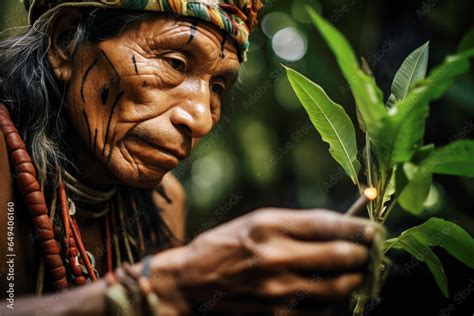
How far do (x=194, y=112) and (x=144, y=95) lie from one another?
0.12 meters

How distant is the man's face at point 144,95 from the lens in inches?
46.9

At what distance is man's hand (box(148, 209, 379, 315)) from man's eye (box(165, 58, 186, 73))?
22.3 inches

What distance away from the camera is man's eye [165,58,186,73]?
1217 mm

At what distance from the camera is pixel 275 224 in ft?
2.41

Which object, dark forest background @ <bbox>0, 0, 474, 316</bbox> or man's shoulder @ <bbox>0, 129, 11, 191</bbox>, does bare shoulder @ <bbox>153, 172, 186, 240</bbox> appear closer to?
dark forest background @ <bbox>0, 0, 474, 316</bbox>


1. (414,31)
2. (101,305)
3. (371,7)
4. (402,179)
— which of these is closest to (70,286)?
(101,305)

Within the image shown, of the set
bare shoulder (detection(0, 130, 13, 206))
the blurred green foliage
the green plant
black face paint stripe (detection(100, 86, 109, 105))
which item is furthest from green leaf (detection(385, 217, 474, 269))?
the blurred green foliage

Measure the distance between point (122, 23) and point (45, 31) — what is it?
229mm

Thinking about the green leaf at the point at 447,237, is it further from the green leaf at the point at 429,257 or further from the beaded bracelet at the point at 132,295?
the beaded bracelet at the point at 132,295

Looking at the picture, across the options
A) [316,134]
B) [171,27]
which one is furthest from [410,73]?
[316,134]

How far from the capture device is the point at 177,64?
1.22 m

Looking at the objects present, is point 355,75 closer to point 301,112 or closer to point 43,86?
point 43,86

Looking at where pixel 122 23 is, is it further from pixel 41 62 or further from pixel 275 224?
pixel 275 224

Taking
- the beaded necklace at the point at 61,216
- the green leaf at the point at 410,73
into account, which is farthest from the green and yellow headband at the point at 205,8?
the green leaf at the point at 410,73
